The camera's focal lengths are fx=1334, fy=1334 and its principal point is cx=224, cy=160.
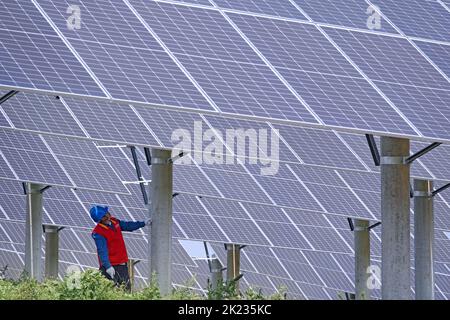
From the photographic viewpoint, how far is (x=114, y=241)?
26.3 meters

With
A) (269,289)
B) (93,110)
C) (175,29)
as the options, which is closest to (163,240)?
(93,110)

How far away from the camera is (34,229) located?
1715 inches

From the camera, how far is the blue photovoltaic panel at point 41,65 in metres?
22.9

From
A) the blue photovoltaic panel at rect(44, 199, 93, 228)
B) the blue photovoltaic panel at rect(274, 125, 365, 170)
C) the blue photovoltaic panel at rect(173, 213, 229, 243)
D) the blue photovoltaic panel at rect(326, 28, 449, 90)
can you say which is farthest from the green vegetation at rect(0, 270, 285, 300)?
the blue photovoltaic panel at rect(44, 199, 93, 228)

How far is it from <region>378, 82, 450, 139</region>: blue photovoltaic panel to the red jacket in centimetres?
660

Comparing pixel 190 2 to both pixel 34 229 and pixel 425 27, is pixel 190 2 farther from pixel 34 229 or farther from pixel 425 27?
pixel 34 229

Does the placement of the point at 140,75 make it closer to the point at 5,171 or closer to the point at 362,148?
the point at 362,148

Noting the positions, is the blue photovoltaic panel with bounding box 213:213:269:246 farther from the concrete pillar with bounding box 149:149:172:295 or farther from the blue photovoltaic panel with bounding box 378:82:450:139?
the blue photovoltaic panel with bounding box 378:82:450:139

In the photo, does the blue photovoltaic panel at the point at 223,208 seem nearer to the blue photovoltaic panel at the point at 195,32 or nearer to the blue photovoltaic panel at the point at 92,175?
the blue photovoltaic panel at the point at 92,175

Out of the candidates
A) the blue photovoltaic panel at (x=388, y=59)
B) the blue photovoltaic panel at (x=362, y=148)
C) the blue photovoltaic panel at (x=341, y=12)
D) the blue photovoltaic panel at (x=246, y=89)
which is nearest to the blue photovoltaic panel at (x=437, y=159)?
the blue photovoltaic panel at (x=362, y=148)

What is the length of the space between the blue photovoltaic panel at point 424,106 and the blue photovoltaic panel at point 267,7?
2514 mm

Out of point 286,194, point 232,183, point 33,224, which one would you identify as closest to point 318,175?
point 286,194

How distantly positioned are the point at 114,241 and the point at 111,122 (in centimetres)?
824
